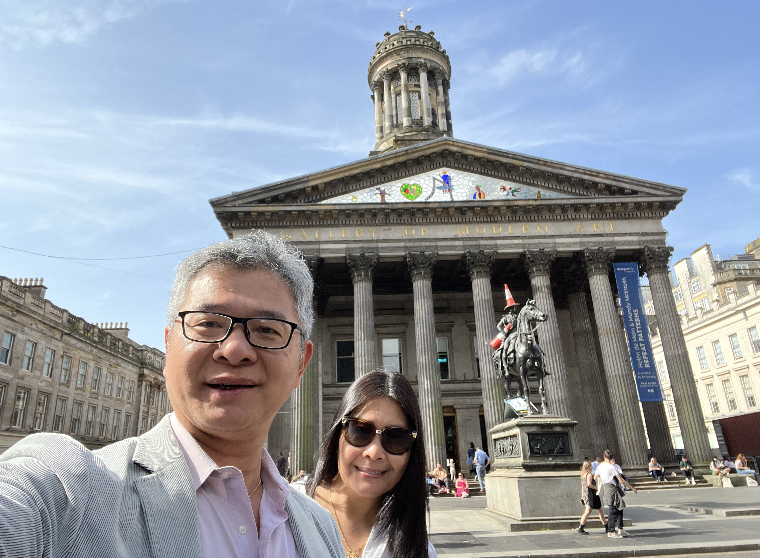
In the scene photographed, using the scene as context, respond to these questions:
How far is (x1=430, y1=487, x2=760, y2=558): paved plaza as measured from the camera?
26.2ft

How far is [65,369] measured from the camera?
31797 millimetres

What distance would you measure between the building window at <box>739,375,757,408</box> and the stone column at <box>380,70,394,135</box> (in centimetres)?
3126

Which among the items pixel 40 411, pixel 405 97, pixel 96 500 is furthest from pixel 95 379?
pixel 96 500

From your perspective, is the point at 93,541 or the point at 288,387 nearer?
the point at 93,541

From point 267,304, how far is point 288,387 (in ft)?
0.99

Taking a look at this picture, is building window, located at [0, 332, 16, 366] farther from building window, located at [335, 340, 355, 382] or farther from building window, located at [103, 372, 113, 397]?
building window, located at [335, 340, 355, 382]

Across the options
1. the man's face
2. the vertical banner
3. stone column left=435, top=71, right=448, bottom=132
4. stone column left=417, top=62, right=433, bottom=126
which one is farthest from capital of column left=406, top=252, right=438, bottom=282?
the man's face

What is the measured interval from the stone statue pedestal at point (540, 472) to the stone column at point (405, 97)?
26733mm

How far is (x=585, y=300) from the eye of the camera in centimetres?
2683

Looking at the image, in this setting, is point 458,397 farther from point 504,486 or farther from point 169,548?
point 169,548

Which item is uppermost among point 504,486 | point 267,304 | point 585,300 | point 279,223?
point 279,223

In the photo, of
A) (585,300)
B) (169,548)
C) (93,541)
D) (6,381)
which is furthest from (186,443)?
(6,381)

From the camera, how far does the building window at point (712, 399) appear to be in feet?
132

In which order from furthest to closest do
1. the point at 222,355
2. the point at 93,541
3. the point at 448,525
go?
the point at 448,525 < the point at 222,355 < the point at 93,541
